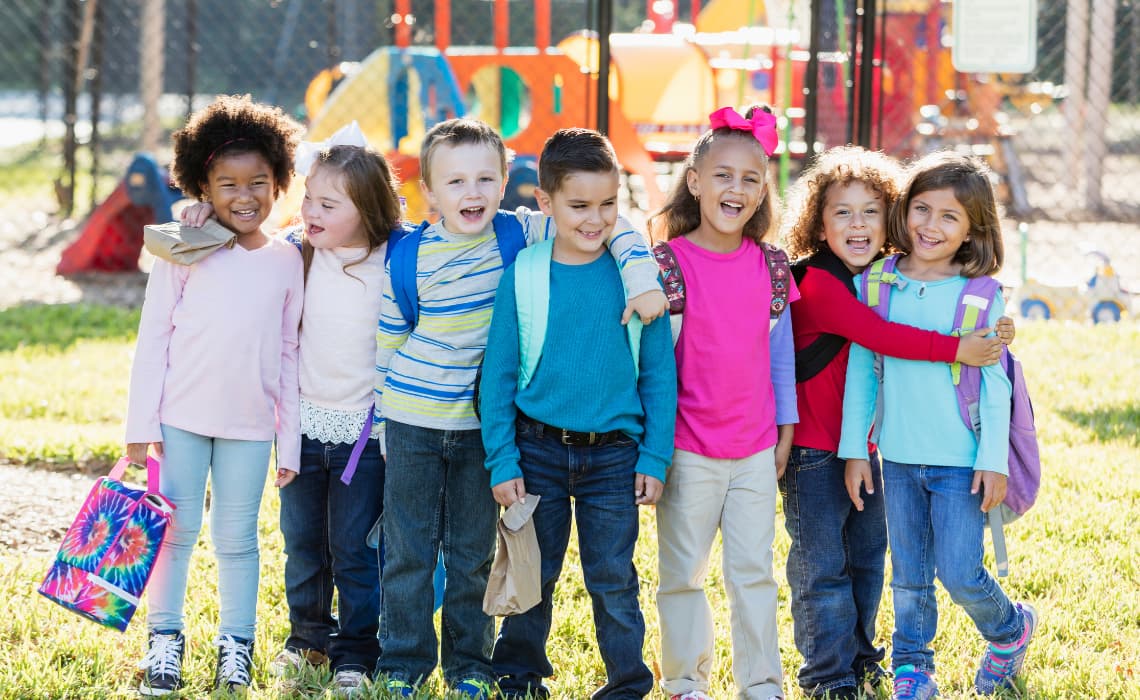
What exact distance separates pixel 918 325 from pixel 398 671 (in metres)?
1.57

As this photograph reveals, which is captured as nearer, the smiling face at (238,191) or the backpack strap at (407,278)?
the backpack strap at (407,278)

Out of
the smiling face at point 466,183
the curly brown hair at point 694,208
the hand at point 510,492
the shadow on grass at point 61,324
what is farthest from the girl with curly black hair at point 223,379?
the shadow on grass at point 61,324

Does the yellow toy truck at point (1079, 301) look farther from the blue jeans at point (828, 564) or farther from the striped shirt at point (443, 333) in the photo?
the striped shirt at point (443, 333)

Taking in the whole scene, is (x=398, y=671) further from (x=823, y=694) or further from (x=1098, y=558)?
(x=1098, y=558)

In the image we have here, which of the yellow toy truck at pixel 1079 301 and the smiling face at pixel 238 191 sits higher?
the smiling face at pixel 238 191

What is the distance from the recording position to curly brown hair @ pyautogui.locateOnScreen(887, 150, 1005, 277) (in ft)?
10.5

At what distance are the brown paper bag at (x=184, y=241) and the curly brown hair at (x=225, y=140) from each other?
20cm

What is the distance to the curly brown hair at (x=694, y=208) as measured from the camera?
3167 millimetres

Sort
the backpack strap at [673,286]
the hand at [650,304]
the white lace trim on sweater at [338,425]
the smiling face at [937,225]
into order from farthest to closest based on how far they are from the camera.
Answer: the white lace trim on sweater at [338,425]
the smiling face at [937,225]
the backpack strap at [673,286]
the hand at [650,304]

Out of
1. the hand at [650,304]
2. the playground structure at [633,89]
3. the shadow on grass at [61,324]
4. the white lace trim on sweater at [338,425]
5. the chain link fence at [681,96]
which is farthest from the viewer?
the chain link fence at [681,96]

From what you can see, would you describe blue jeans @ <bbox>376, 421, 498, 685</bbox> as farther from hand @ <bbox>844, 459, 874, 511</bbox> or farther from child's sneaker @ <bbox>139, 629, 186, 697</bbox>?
hand @ <bbox>844, 459, 874, 511</bbox>

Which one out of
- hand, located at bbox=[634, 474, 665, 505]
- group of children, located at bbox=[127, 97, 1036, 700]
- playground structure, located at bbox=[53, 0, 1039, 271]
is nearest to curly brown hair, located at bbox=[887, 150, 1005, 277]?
group of children, located at bbox=[127, 97, 1036, 700]

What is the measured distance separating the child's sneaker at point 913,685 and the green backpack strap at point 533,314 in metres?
1.04

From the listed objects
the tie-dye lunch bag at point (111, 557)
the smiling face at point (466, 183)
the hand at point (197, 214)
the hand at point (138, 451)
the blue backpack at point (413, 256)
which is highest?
the smiling face at point (466, 183)
